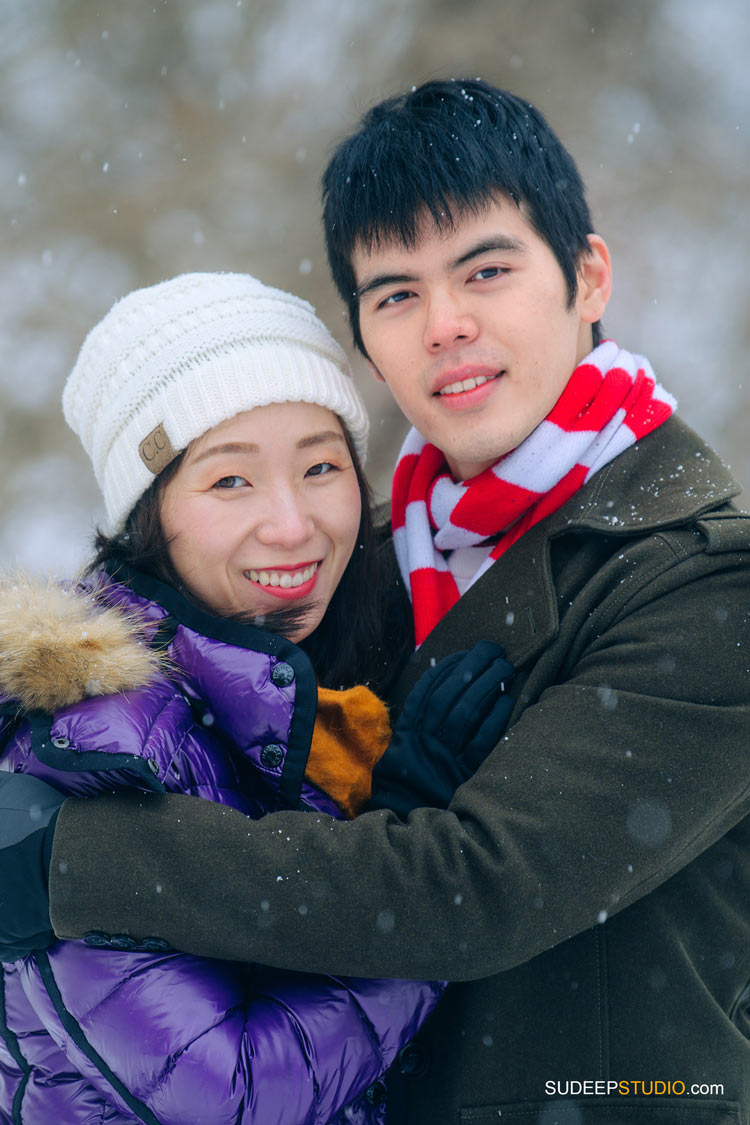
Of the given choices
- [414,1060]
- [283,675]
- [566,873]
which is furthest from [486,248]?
[414,1060]

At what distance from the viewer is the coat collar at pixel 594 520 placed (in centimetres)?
169

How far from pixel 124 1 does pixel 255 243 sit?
3.58ft

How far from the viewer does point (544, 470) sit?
1.86 m

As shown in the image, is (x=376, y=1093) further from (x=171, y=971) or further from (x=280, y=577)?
(x=280, y=577)

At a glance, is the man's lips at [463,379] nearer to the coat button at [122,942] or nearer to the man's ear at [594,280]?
the man's ear at [594,280]

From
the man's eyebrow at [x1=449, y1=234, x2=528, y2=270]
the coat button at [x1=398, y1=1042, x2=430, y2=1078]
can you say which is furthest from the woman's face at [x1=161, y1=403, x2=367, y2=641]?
the coat button at [x1=398, y1=1042, x2=430, y2=1078]

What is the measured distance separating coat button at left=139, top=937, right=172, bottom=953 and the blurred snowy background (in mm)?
2954

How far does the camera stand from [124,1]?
4137 millimetres

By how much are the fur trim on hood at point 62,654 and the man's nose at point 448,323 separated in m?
0.79

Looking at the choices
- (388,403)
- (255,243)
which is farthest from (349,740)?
(255,243)

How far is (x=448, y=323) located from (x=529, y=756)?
0.85 meters

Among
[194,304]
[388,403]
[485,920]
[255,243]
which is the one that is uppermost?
[255,243]

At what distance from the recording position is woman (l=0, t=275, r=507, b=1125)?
1393 millimetres

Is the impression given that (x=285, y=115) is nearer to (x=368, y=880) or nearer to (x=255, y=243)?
(x=255, y=243)
